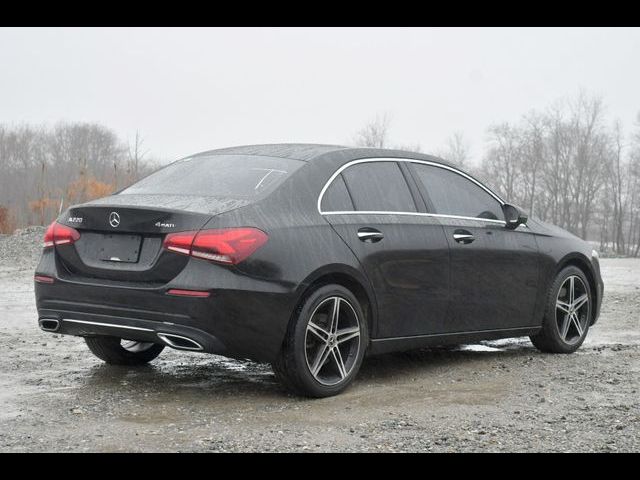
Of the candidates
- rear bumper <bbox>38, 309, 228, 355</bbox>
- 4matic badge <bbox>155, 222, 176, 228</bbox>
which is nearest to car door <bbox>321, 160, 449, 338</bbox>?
4matic badge <bbox>155, 222, 176, 228</bbox>

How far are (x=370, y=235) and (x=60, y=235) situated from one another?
6.66ft

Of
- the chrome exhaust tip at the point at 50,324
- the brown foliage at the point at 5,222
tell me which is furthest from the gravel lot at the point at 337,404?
the brown foliage at the point at 5,222

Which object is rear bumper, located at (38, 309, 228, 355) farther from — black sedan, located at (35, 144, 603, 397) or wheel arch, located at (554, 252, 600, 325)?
wheel arch, located at (554, 252, 600, 325)

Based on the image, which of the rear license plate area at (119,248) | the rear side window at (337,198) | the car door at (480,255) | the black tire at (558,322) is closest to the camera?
the rear license plate area at (119,248)

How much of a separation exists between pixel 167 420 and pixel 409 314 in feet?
6.83

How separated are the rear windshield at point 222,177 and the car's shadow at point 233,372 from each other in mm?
1304

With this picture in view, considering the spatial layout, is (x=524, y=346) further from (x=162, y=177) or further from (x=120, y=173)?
(x=120, y=173)

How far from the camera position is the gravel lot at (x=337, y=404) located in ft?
16.2

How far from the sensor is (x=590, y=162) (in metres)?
92.8

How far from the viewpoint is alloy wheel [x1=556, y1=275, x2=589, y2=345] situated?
27.5 ft

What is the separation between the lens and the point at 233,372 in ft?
23.9

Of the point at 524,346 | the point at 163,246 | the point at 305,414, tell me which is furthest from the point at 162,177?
the point at 524,346

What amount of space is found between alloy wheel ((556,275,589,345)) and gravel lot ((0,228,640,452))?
203mm

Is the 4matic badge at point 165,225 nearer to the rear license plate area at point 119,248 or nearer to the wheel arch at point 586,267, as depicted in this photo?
the rear license plate area at point 119,248
